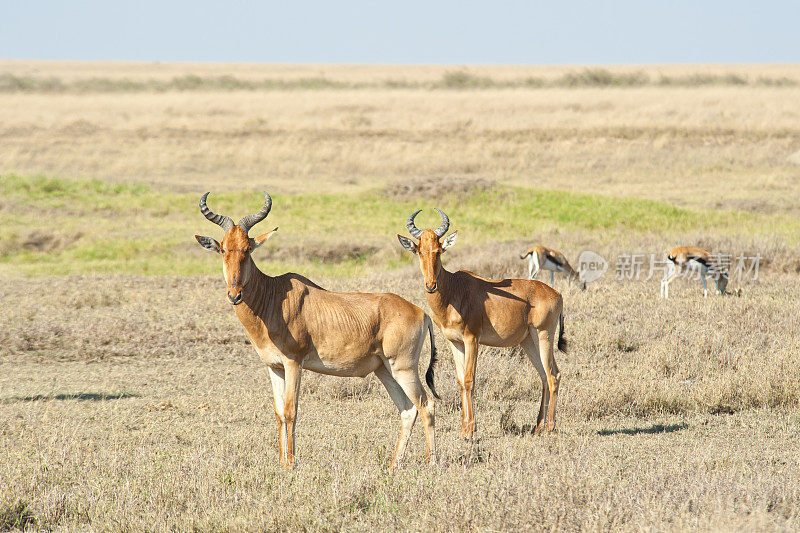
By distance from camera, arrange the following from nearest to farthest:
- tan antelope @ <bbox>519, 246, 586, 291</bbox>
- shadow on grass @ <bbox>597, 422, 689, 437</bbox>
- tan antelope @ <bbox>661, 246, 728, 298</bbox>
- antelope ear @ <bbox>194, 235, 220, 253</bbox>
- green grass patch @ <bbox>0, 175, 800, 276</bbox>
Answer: antelope ear @ <bbox>194, 235, 220, 253</bbox>
shadow on grass @ <bbox>597, 422, 689, 437</bbox>
tan antelope @ <bbox>661, 246, 728, 298</bbox>
tan antelope @ <bbox>519, 246, 586, 291</bbox>
green grass patch @ <bbox>0, 175, 800, 276</bbox>

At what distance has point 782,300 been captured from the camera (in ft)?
45.2

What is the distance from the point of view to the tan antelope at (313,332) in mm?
6812

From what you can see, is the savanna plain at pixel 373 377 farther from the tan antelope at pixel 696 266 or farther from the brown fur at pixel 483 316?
the brown fur at pixel 483 316

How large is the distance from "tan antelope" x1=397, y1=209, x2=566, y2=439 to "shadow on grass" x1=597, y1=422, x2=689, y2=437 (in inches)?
23.5

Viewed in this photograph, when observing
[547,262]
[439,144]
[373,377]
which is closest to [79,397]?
[373,377]

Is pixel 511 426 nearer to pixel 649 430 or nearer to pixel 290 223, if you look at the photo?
pixel 649 430

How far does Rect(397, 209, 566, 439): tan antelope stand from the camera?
8000 millimetres

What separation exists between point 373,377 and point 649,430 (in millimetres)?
3286

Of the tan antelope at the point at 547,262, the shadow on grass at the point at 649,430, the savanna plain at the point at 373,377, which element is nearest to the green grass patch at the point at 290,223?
the savanna plain at the point at 373,377

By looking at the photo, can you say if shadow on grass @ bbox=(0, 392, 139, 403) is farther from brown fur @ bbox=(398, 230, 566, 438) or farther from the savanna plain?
brown fur @ bbox=(398, 230, 566, 438)

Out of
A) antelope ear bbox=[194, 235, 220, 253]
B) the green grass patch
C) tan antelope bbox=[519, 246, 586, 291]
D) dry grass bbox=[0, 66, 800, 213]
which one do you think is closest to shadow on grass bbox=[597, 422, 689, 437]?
antelope ear bbox=[194, 235, 220, 253]

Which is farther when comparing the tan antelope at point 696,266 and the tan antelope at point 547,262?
the tan antelope at point 547,262

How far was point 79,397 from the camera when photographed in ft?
32.1

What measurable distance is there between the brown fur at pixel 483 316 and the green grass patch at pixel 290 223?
9.51 m
